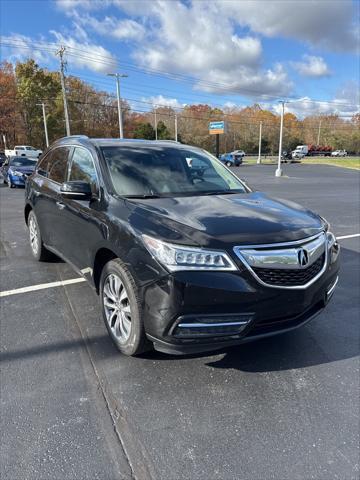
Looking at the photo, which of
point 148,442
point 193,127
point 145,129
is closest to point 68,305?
point 148,442

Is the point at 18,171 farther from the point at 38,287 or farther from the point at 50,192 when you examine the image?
the point at 38,287

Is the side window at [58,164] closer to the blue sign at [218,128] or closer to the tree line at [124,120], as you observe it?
the blue sign at [218,128]

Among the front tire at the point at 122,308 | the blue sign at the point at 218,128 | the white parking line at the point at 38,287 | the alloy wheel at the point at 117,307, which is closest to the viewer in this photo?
the front tire at the point at 122,308

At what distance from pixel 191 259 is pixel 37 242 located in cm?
365

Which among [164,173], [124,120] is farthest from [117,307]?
[124,120]

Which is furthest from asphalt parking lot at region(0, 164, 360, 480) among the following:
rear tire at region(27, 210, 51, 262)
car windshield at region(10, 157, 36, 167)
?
car windshield at region(10, 157, 36, 167)

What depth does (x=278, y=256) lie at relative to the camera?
2.48 metres

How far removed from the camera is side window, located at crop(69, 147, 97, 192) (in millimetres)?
3525

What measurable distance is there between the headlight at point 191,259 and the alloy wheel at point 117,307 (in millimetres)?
575

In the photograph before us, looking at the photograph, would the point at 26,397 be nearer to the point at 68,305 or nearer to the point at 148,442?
the point at 148,442

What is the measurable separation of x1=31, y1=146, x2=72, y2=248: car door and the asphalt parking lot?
1.20 meters

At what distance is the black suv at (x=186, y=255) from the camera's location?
93.4 inches

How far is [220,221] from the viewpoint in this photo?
2680 millimetres

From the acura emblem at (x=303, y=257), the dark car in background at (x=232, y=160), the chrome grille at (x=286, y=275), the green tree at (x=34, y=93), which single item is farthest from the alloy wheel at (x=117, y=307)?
the green tree at (x=34, y=93)
